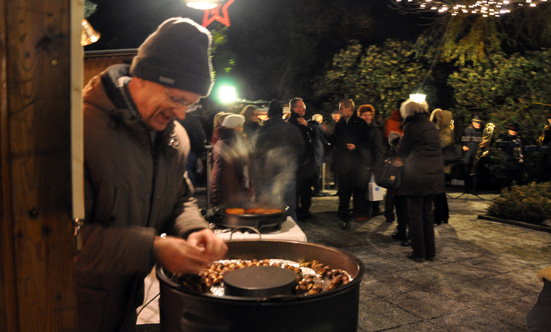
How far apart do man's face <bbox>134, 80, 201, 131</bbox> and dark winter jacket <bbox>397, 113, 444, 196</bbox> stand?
4.70 metres

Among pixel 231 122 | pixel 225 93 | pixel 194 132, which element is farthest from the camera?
pixel 225 93

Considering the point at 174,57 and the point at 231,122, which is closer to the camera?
the point at 174,57

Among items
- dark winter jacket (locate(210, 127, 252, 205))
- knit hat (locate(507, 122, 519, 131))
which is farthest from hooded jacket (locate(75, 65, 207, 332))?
knit hat (locate(507, 122, 519, 131))

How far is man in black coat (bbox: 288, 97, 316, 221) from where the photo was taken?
8.16m

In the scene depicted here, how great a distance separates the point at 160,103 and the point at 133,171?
0.32 metres

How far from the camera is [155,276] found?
3.57 meters

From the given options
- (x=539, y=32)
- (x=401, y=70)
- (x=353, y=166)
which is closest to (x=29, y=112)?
(x=353, y=166)

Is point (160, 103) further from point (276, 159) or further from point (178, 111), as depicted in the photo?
point (276, 159)

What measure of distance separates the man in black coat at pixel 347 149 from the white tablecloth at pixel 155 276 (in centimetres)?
434

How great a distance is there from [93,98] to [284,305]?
1.19 m

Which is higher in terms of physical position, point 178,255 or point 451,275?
point 178,255

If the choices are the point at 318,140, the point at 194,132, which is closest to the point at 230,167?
the point at 194,132

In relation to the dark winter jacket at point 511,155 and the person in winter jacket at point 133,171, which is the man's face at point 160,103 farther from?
the dark winter jacket at point 511,155

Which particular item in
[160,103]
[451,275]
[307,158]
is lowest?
[451,275]
